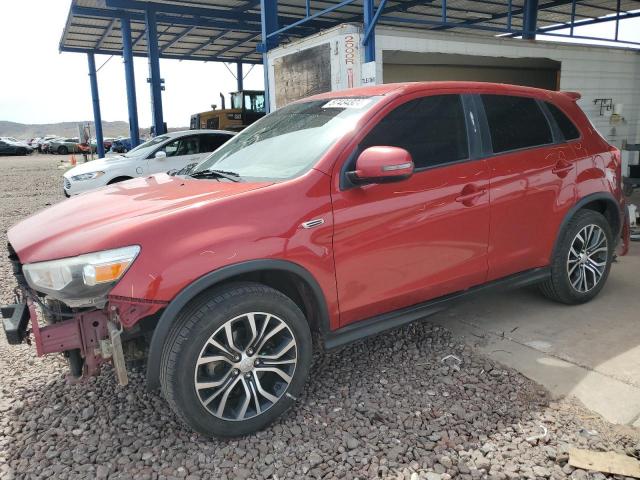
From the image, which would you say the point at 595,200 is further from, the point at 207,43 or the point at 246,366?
the point at 207,43

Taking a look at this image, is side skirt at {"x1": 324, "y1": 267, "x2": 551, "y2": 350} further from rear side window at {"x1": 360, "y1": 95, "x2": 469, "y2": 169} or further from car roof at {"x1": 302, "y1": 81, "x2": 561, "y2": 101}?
car roof at {"x1": 302, "y1": 81, "x2": 561, "y2": 101}

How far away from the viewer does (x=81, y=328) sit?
244 cm

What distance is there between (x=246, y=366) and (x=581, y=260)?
2894 mm

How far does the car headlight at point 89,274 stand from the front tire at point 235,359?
1.16ft

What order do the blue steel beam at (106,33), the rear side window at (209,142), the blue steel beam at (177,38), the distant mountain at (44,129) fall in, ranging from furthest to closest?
the distant mountain at (44,129) → the blue steel beam at (177,38) → the blue steel beam at (106,33) → the rear side window at (209,142)

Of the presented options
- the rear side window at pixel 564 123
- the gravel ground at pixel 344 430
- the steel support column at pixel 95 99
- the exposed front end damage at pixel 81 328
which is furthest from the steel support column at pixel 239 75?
the exposed front end damage at pixel 81 328

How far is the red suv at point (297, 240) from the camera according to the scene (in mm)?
2406

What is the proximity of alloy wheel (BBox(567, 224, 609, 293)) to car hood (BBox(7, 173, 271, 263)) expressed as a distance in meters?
2.64

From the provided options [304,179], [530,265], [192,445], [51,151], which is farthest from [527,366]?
[51,151]

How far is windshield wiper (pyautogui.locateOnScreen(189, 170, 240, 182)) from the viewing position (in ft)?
10.2

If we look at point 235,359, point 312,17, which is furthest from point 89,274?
point 312,17

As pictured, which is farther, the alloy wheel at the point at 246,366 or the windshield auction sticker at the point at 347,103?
the windshield auction sticker at the point at 347,103

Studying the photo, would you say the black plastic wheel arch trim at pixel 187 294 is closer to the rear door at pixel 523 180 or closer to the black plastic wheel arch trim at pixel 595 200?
the rear door at pixel 523 180

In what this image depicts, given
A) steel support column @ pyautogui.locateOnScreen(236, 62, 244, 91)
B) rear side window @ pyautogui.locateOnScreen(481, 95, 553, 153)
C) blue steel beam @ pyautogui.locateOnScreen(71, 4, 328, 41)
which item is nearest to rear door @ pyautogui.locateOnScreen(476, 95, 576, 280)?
rear side window @ pyautogui.locateOnScreen(481, 95, 553, 153)
